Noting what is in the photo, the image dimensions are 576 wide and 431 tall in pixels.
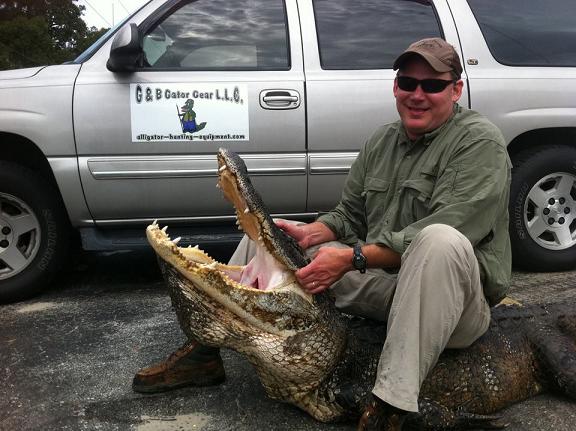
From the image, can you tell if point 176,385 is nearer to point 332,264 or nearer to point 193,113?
point 332,264

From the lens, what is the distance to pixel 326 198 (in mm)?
3949

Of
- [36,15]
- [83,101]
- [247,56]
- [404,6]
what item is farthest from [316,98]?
[36,15]

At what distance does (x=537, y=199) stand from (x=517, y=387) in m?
2.10

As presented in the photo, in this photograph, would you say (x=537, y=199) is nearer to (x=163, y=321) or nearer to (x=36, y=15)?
(x=163, y=321)

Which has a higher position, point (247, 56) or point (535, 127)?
point (247, 56)

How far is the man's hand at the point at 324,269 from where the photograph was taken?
81.4 inches

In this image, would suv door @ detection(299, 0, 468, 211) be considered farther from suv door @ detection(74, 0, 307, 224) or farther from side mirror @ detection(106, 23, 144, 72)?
side mirror @ detection(106, 23, 144, 72)

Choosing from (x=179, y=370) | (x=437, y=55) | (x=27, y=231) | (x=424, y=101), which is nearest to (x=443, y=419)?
(x=179, y=370)

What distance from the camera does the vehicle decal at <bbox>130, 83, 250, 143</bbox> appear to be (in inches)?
142

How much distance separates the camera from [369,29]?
407 cm

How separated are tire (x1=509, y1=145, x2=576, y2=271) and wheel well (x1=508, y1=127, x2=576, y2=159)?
0.06 meters

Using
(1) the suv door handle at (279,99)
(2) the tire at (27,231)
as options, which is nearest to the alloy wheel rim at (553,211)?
(1) the suv door handle at (279,99)

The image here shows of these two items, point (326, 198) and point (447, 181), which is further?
point (326, 198)

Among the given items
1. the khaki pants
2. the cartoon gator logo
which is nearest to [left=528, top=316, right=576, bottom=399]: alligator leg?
the khaki pants
